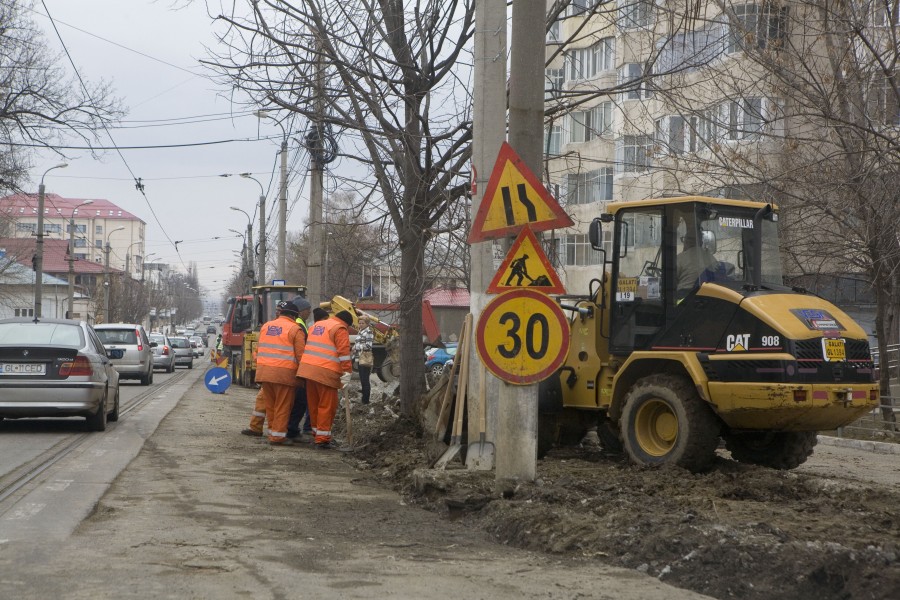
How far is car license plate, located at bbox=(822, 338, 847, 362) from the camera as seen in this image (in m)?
9.57

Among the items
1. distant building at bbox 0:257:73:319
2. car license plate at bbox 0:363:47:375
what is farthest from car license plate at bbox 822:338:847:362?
distant building at bbox 0:257:73:319

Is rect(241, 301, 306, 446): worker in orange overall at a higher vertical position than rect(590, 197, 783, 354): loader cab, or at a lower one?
lower

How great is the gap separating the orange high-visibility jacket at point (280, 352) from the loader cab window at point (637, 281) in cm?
428

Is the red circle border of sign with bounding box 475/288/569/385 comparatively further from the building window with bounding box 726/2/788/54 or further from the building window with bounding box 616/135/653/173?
the building window with bounding box 616/135/653/173

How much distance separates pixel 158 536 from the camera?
6.81 metres

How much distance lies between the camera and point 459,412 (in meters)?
10.0

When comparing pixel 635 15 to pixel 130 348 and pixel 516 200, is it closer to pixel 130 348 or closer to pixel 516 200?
pixel 516 200

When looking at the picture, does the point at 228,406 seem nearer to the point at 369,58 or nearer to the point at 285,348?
the point at 285,348

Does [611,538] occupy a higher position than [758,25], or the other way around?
[758,25]

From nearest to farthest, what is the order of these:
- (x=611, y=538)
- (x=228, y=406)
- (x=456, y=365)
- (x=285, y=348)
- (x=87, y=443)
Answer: (x=611, y=538) < (x=456, y=365) < (x=87, y=443) < (x=285, y=348) < (x=228, y=406)

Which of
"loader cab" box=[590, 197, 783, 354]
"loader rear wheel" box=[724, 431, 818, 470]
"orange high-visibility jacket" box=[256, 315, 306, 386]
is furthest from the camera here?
"orange high-visibility jacket" box=[256, 315, 306, 386]

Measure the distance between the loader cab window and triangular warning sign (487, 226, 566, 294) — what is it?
2832 mm

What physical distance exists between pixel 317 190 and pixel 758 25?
37.9ft

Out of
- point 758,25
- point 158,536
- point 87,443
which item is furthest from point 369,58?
point 158,536
